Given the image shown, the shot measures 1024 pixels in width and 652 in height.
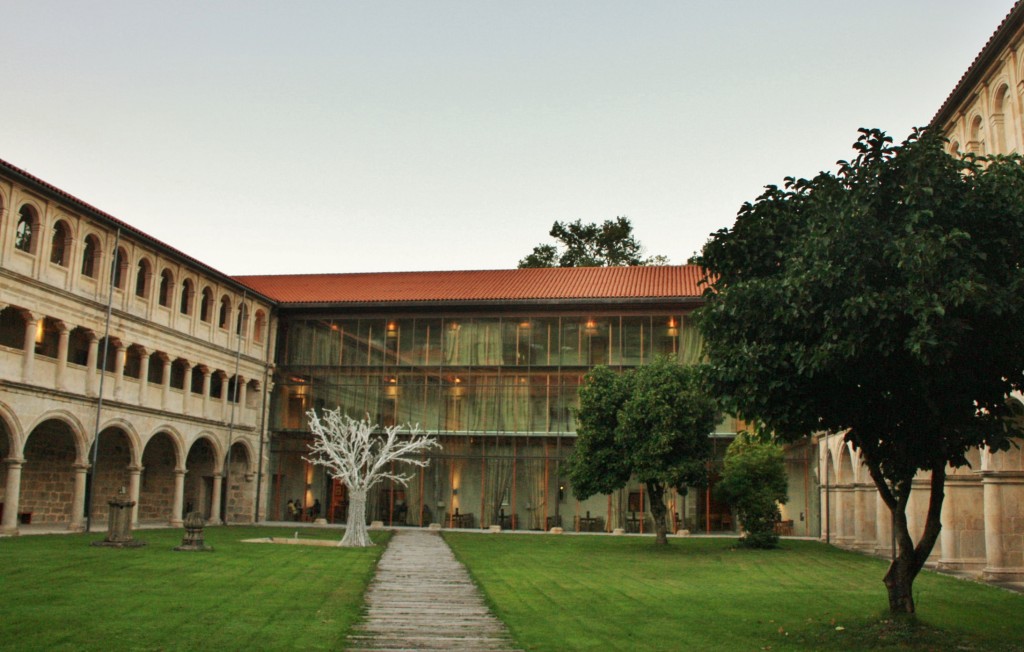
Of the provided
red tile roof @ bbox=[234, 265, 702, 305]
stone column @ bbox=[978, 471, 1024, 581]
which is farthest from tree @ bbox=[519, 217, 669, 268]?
stone column @ bbox=[978, 471, 1024, 581]

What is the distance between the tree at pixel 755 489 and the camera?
95.8ft

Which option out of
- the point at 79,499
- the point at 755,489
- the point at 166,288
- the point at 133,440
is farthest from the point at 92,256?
the point at 755,489

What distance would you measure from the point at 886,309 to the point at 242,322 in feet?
113

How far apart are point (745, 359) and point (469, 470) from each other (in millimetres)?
31126

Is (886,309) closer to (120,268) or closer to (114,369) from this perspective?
(120,268)

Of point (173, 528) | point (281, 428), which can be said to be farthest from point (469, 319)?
point (173, 528)

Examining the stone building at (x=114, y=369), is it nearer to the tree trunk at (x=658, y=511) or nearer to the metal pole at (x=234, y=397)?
the metal pole at (x=234, y=397)

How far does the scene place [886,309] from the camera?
9.98 meters

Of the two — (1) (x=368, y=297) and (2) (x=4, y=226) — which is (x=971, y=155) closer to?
(2) (x=4, y=226)

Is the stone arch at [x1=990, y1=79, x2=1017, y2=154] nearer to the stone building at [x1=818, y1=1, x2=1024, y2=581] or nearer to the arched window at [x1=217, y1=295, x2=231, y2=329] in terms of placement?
the stone building at [x1=818, y1=1, x2=1024, y2=581]

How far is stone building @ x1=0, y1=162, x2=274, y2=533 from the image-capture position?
89.1 feet

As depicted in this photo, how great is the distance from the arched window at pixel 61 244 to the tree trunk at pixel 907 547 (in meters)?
25.4

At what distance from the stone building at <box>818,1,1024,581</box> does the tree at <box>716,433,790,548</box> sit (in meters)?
5.27

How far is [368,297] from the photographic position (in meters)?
44.2
